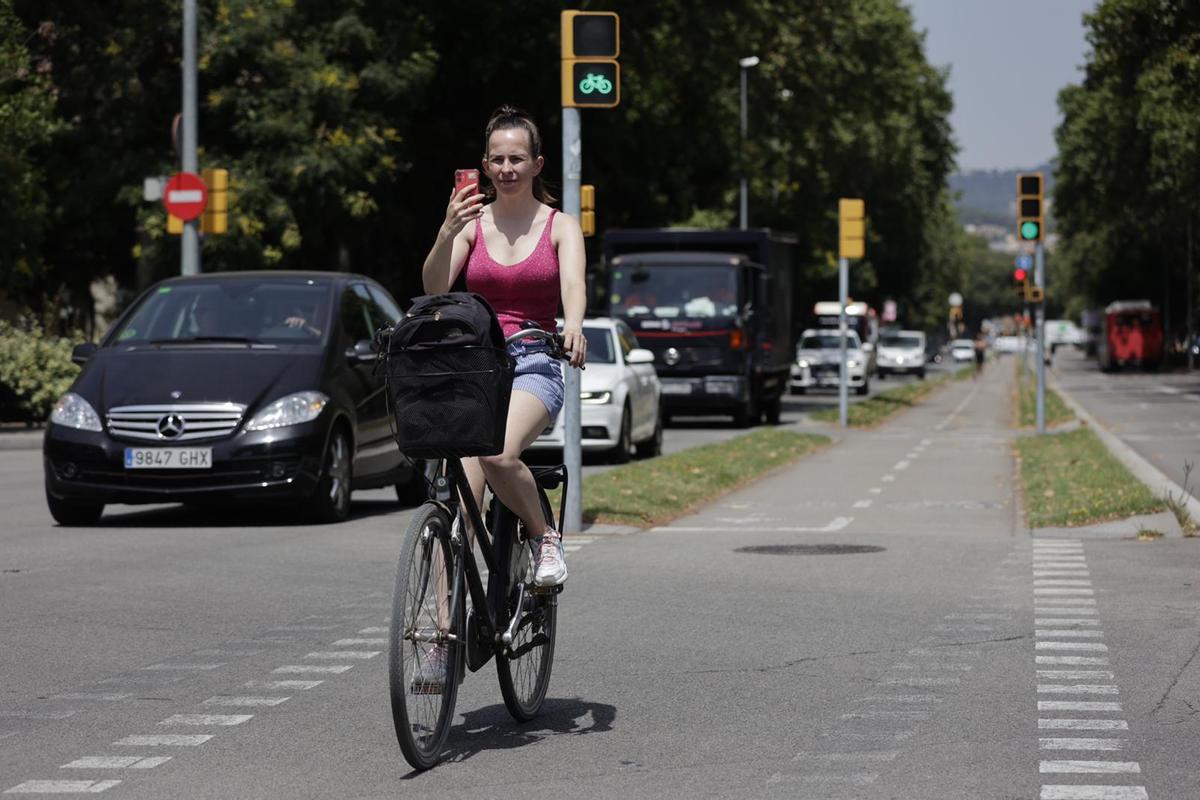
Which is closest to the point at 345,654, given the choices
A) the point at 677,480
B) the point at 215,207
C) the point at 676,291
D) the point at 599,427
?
the point at 677,480

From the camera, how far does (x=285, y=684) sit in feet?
24.8

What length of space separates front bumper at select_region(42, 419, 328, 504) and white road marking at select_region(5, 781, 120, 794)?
7.94 m

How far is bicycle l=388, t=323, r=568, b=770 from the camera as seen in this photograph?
5777 millimetres

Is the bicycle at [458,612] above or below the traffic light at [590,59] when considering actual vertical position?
below

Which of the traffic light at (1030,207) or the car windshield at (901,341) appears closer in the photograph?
the traffic light at (1030,207)

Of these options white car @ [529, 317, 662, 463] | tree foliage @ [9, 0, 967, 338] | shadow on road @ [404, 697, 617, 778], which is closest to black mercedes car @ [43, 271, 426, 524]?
shadow on road @ [404, 697, 617, 778]

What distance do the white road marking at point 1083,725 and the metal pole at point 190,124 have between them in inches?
833

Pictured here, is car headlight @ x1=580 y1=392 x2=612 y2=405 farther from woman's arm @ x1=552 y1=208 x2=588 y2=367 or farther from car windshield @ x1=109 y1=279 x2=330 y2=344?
woman's arm @ x1=552 y1=208 x2=588 y2=367

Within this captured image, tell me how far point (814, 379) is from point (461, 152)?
21.7 m

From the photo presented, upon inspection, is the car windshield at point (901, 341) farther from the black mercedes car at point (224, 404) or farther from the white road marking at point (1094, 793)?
the white road marking at point (1094, 793)

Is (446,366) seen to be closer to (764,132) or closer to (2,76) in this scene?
(2,76)

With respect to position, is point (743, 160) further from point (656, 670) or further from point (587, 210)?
point (656, 670)

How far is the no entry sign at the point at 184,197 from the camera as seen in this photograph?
27109 millimetres

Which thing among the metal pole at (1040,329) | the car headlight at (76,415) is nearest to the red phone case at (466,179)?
the car headlight at (76,415)
